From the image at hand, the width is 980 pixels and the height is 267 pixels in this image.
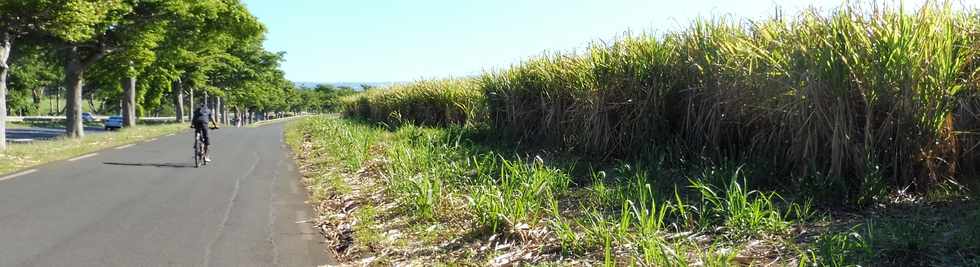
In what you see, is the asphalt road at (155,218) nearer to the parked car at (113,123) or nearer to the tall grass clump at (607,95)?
the tall grass clump at (607,95)

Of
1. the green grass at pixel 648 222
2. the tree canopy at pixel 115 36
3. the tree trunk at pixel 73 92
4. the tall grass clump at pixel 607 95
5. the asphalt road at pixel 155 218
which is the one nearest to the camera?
the green grass at pixel 648 222

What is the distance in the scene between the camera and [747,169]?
5.89 metres

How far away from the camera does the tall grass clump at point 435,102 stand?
611 inches

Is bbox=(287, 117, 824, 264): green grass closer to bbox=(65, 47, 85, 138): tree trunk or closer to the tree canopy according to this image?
the tree canopy

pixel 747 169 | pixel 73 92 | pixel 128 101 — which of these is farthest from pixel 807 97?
pixel 128 101

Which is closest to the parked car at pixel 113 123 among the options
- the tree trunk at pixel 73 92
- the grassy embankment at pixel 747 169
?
the tree trunk at pixel 73 92

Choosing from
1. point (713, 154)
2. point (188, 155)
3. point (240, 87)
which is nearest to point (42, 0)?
point (188, 155)

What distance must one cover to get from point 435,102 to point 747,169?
1293 cm

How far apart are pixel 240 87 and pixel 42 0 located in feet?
131

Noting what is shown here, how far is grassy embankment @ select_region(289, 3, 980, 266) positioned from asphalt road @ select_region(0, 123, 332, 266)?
55 centimetres

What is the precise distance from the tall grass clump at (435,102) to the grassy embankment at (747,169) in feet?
20.4

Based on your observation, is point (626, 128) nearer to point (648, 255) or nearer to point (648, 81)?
point (648, 81)

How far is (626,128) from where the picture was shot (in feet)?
26.7

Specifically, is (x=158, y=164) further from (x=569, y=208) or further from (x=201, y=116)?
(x=569, y=208)
